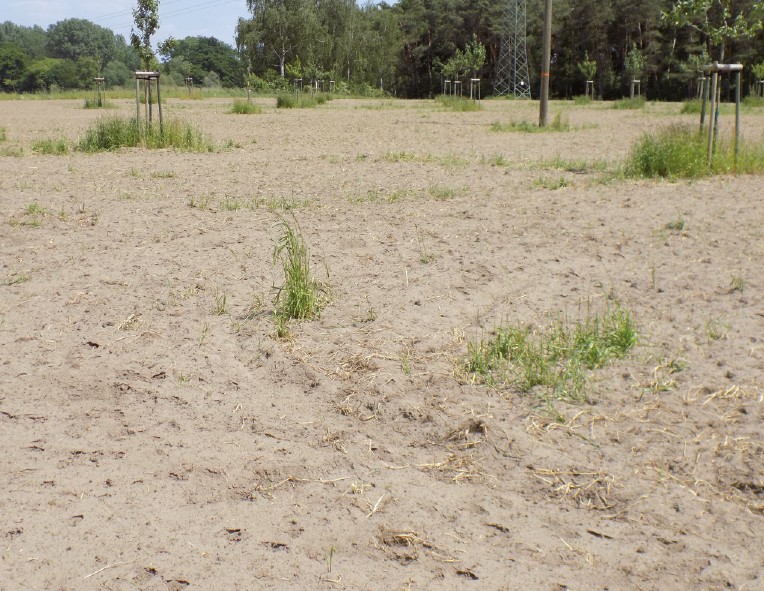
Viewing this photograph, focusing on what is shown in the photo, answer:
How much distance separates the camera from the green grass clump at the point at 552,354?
12.9 ft

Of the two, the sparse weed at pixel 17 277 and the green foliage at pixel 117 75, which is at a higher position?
the green foliage at pixel 117 75

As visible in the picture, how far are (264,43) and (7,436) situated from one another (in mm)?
70218

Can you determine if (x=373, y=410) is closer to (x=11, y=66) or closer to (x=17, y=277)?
(x=17, y=277)

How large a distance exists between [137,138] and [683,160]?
825 centimetres

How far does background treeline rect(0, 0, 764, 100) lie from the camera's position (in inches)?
2133

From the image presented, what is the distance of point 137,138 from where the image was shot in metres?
13.2

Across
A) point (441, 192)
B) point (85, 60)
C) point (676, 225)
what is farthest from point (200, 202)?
point (85, 60)

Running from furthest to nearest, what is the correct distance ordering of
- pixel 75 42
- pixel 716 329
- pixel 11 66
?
pixel 75 42
pixel 11 66
pixel 716 329

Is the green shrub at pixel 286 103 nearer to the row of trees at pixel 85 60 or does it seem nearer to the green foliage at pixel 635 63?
the row of trees at pixel 85 60

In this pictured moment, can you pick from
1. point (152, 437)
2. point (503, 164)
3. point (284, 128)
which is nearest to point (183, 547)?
point (152, 437)

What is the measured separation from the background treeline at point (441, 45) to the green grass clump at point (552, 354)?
4500cm

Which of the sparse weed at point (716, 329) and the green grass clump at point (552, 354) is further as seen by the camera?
the sparse weed at point (716, 329)

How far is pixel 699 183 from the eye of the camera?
350 inches

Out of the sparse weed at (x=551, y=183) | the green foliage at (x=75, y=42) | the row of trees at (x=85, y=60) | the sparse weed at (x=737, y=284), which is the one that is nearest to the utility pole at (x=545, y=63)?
the sparse weed at (x=551, y=183)
